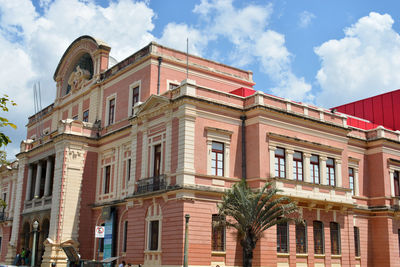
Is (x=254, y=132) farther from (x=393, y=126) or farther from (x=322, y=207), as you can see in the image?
(x=393, y=126)

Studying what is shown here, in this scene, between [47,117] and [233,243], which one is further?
[47,117]

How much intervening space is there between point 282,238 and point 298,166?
450cm

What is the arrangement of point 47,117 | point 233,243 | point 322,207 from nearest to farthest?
point 233,243, point 322,207, point 47,117

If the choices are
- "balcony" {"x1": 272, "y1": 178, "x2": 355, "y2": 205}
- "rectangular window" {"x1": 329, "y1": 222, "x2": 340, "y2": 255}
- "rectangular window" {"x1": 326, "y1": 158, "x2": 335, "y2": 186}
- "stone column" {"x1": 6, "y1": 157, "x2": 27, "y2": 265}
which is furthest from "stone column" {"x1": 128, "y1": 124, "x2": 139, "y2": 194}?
"stone column" {"x1": 6, "y1": 157, "x2": 27, "y2": 265}

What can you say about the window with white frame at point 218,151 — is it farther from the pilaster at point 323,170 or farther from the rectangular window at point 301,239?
the pilaster at point 323,170

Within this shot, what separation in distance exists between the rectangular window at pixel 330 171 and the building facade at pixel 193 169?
7 cm

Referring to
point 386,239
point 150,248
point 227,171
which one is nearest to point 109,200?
point 150,248

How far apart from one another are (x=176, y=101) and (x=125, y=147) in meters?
7.82

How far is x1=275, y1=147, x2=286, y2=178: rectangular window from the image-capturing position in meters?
28.2

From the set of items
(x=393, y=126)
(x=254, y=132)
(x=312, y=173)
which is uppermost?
(x=393, y=126)

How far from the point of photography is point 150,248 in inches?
1080

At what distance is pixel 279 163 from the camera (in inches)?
1120

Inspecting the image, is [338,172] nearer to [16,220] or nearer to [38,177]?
[38,177]

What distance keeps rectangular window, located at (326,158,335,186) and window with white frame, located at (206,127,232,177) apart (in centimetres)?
724
